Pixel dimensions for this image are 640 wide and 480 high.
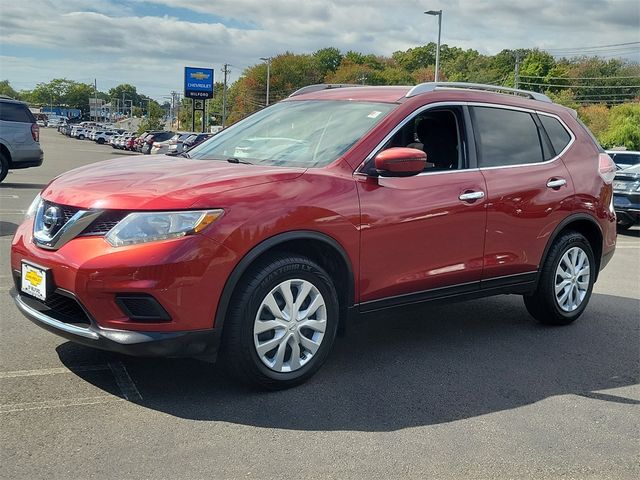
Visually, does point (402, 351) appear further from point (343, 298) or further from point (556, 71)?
point (556, 71)

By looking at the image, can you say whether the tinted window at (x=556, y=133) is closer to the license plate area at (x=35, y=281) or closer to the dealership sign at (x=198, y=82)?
the license plate area at (x=35, y=281)

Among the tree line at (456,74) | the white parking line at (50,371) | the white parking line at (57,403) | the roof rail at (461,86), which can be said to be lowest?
the white parking line at (57,403)

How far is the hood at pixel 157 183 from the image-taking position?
11.8ft

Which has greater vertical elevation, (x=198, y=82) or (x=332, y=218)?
(x=198, y=82)

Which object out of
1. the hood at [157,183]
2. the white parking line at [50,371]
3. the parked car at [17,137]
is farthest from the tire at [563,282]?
the parked car at [17,137]

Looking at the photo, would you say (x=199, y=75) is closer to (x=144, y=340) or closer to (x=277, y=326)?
(x=277, y=326)

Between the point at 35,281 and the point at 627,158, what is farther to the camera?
the point at 627,158

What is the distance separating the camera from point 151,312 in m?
3.55

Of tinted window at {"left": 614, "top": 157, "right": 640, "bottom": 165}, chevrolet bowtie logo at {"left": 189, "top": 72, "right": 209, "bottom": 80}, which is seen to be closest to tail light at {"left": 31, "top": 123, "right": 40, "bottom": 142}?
tinted window at {"left": 614, "top": 157, "right": 640, "bottom": 165}

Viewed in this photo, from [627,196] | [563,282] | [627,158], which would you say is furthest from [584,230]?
[627,158]

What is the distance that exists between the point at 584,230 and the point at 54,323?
4.37 metres

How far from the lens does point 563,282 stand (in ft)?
18.9

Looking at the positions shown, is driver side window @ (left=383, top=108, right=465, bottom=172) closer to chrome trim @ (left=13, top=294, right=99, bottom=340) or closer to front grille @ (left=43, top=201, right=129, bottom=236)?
front grille @ (left=43, top=201, right=129, bottom=236)

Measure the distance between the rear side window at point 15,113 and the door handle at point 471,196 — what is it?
1327cm
